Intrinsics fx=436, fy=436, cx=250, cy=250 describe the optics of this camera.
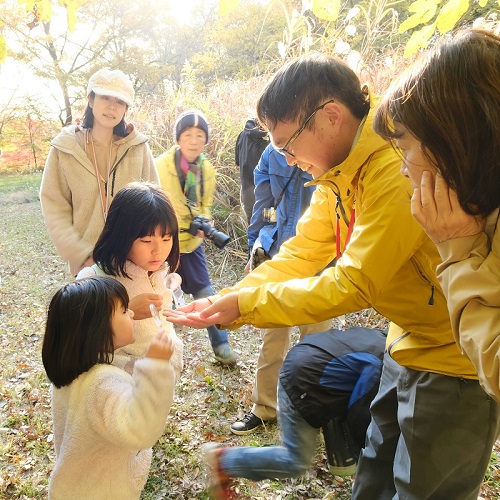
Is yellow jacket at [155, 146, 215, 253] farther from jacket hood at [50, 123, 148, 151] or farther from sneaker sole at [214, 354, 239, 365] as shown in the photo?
sneaker sole at [214, 354, 239, 365]

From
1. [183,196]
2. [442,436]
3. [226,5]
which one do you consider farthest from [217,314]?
[183,196]

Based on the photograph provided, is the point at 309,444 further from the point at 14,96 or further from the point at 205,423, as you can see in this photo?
the point at 14,96

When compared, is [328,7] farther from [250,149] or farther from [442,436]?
[250,149]

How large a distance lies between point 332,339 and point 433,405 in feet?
2.22

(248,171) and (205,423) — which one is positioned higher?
(248,171)

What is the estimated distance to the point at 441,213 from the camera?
1.03m

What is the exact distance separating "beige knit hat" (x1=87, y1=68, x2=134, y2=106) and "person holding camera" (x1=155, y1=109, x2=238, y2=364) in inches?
29.7

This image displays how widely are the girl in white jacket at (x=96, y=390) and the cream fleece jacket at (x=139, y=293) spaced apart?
0.29 meters

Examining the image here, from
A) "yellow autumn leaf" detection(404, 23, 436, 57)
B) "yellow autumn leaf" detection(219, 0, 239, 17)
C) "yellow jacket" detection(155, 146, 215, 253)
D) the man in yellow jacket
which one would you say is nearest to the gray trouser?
the man in yellow jacket

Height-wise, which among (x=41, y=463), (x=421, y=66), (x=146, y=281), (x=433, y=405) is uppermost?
(x=421, y=66)

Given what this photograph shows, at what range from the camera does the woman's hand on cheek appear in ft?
6.11

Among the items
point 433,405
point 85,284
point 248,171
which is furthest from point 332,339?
point 248,171

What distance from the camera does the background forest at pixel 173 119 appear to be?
7.55 ft

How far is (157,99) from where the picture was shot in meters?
8.81
